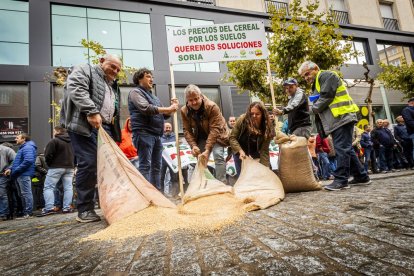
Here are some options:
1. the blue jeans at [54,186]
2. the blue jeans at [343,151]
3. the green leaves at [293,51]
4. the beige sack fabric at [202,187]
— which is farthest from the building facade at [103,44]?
the beige sack fabric at [202,187]

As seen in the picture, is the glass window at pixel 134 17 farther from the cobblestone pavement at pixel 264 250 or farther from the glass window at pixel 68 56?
the cobblestone pavement at pixel 264 250

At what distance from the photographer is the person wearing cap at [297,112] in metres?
3.99

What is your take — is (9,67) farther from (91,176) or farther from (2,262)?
(2,262)

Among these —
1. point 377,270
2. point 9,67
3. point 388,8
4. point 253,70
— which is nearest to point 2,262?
point 377,270

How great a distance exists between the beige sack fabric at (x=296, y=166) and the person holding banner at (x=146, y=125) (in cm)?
167

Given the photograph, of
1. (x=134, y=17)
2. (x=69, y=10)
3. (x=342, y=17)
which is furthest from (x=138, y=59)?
(x=342, y=17)

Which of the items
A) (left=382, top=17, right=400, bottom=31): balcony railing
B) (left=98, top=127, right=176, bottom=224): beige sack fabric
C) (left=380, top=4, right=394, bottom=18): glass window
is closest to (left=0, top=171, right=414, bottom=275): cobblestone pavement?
(left=98, top=127, right=176, bottom=224): beige sack fabric

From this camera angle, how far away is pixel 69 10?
1162 centimetres

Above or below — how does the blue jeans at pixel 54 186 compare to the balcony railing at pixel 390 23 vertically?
below

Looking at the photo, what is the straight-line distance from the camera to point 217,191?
9.46ft

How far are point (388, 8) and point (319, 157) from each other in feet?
58.4

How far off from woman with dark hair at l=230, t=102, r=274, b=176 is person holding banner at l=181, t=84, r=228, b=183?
0.73ft

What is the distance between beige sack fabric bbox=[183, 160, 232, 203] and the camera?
2869 millimetres

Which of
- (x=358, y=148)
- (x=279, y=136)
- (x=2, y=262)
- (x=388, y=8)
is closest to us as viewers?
(x=2, y=262)
